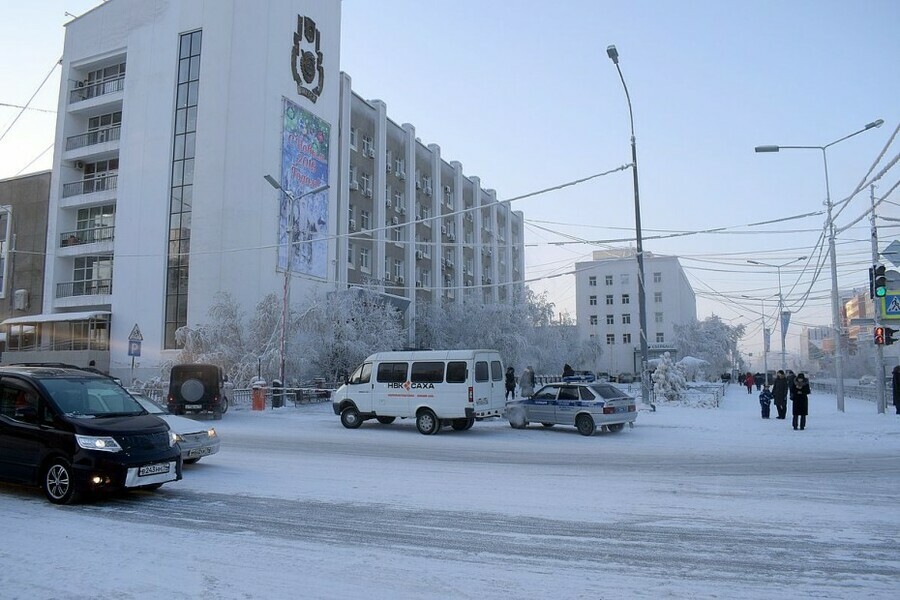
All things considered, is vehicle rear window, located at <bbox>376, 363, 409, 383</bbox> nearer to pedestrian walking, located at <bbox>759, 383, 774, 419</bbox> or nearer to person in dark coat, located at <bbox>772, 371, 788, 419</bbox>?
person in dark coat, located at <bbox>772, 371, 788, 419</bbox>

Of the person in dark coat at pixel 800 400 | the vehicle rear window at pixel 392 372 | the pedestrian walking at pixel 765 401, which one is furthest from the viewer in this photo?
the pedestrian walking at pixel 765 401

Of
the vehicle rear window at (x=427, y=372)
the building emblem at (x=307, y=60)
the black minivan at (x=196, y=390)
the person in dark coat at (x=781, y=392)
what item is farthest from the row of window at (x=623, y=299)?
the vehicle rear window at (x=427, y=372)

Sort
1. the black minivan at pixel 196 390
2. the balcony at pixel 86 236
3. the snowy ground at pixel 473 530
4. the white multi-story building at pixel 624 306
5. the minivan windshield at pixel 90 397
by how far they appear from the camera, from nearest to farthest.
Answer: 1. the snowy ground at pixel 473 530
2. the minivan windshield at pixel 90 397
3. the black minivan at pixel 196 390
4. the balcony at pixel 86 236
5. the white multi-story building at pixel 624 306

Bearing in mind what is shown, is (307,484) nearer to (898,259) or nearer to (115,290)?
(898,259)

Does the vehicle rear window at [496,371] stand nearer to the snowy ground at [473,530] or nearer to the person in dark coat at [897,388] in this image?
the snowy ground at [473,530]

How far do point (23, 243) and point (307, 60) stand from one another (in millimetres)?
24587

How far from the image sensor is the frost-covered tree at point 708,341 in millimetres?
84062

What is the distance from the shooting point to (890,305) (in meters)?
23.2

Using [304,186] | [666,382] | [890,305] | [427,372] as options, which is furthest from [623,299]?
[427,372]

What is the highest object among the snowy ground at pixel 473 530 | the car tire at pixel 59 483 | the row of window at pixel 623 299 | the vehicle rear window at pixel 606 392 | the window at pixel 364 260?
the row of window at pixel 623 299

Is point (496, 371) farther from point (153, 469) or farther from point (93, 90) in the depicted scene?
point (93, 90)

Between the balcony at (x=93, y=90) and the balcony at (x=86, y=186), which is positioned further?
the balcony at (x=93, y=90)

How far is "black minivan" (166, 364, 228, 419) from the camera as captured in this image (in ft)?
77.3

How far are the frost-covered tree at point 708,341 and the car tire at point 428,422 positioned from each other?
233 feet
